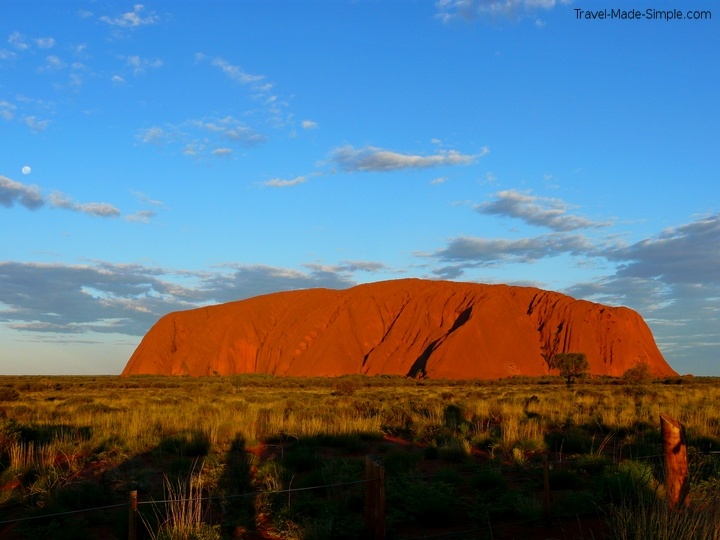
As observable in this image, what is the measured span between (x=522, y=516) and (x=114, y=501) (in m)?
5.82

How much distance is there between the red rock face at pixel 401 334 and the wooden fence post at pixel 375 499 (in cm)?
6379

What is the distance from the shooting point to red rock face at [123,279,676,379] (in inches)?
2928

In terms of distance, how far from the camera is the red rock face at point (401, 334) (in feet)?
244

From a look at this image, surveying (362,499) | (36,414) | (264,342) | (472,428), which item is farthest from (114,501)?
(264,342)

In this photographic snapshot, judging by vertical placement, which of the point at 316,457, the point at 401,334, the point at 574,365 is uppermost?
the point at 401,334

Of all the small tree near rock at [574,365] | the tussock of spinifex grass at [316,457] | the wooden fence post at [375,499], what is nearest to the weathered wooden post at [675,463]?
the tussock of spinifex grass at [316,457]

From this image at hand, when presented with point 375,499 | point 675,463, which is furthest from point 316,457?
point 675,463

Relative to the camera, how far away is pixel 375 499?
20.2 feet

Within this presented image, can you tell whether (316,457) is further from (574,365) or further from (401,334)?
(401,334)

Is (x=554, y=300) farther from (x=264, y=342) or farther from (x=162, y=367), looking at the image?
(x=162, y=367)

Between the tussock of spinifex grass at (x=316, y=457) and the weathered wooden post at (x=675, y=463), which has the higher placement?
the weathered wooden post at (x=675, y=463)

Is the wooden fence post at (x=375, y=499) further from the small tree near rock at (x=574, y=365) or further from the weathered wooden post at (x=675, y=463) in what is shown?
the small tree near rock at (x=574, y=365)

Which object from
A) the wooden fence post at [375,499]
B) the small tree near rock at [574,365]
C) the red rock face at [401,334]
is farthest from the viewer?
the red rock face at [401,334]

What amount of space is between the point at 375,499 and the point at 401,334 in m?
Answer: 77.0
